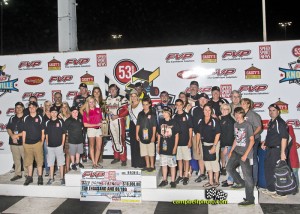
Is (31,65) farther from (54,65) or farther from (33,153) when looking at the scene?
(33,153)

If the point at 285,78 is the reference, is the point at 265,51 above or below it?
above

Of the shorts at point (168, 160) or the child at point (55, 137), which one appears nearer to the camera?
the shorts at point (168, 160)

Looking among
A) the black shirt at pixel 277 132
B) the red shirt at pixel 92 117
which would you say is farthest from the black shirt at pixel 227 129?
the red shirt at pixel 92 117

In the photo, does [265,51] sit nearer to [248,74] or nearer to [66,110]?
[248,74]

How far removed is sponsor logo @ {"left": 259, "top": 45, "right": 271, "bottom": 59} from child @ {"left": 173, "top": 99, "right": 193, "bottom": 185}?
9.19ft

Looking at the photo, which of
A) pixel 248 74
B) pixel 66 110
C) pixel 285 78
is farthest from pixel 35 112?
pixel 285 78

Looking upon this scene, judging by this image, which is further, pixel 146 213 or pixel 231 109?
pixel 231 109

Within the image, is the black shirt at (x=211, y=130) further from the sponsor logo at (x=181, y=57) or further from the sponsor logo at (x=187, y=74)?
the sponsor logo at (x=181, y=57)

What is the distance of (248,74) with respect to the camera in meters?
8.86

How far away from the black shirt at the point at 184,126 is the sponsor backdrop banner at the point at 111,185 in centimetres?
108

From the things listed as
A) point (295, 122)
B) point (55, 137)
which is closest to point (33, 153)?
point (55, 137)

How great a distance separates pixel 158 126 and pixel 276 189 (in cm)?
268

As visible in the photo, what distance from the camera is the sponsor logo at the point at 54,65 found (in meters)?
9.80

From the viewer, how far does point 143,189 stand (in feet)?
A: 24.0
